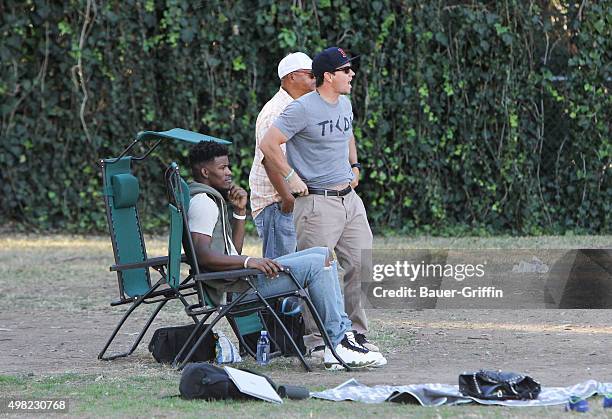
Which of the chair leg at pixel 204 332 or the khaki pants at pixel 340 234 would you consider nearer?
the chair leg at pixel 204 332

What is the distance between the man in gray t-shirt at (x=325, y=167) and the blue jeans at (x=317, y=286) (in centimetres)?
36

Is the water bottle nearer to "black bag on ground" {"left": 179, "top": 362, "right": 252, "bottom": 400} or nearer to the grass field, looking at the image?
the grass field

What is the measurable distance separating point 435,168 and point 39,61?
4441mm

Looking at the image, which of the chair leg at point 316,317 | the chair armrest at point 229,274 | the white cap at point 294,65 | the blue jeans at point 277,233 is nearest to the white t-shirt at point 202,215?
the chair armrest at point 229,274

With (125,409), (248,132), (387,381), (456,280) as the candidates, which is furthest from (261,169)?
(248,132)

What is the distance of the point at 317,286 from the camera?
6805 mm

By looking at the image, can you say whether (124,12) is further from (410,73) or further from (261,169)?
(261,169)

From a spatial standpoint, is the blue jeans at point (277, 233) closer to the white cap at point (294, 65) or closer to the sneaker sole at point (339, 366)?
the white cap at point (294, 65)

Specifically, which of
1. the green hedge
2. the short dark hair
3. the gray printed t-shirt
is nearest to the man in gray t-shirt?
the gray printed t-shirt

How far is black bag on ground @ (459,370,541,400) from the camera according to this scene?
18.6 ft

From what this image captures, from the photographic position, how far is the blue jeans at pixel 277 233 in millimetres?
7695

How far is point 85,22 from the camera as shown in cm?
1359

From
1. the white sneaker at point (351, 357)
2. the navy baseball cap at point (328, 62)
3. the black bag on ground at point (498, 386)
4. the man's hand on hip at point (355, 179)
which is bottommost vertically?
the white sneaker at point (351, 357)

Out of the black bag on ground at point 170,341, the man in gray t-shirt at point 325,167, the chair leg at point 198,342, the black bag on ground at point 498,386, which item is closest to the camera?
the black bag on ground at point 498,386
